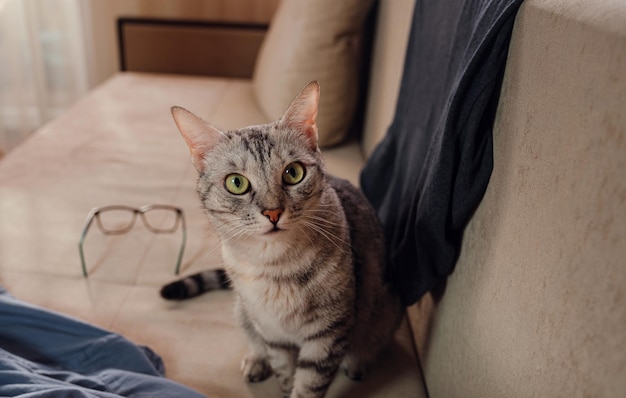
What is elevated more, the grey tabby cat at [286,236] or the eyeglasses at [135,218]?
the grey tabby cat at [286,236]

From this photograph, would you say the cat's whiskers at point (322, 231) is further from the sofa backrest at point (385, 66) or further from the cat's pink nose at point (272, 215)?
the sofa backrest at point (385, 66)

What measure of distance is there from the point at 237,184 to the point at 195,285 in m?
0.39

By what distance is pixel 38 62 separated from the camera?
112 inches

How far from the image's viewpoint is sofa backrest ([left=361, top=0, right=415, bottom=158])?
1482 millimetres

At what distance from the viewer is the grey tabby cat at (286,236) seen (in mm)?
901

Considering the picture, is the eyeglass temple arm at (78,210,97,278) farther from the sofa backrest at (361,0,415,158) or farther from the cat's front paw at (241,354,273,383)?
the sofa backrest at (361,0,415,158)

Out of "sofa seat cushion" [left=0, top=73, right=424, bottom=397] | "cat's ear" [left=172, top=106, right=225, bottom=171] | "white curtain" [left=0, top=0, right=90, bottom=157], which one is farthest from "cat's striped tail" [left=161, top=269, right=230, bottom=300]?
"white curtain" [left=0, top=0, right=90, bottom=157]

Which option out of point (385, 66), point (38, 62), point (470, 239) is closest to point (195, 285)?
point (470, 239)

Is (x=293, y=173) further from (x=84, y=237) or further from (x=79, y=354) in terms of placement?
(x=84, y=237)

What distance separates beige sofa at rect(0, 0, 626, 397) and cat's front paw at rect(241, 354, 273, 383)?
0.05ft

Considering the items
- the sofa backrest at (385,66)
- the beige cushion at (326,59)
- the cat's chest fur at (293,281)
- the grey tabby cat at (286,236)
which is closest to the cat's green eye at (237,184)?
the grey tabby cat at (286,236)

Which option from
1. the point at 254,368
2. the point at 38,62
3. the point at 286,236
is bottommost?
the point at 254,368

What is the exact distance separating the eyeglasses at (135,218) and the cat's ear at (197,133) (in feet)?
1.52

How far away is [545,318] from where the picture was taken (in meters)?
0.61
